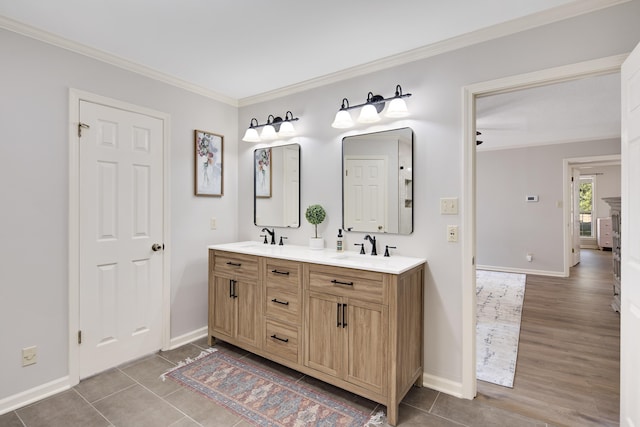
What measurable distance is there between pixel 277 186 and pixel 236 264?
0.88m

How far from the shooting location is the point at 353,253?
2.66m

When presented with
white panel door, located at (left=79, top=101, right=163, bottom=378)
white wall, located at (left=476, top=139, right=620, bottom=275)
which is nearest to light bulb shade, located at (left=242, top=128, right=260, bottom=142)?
white panel door, located at (left=79, top=101, right=163, bottom=378)

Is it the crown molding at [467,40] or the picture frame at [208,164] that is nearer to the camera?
the crown molding at [467,40]

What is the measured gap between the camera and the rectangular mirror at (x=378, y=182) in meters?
2.46

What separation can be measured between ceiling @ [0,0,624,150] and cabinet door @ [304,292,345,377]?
5.73 feet

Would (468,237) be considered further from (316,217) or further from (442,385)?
(316,217)

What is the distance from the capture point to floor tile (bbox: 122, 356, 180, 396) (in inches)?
89.2

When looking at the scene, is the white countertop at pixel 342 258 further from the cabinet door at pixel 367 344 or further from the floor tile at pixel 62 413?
the floor tile at pixel 62 413

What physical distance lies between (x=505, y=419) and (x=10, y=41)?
3.79 m

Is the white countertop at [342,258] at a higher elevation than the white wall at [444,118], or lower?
lower

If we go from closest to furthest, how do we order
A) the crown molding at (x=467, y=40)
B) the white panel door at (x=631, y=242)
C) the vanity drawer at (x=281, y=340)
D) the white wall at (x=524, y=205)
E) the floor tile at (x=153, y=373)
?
the white panel door at (x=631, y=242), the crown molding at (x=467, y=40), the floor tile at (x=153, y=373), the vanity drawer at (x=281, y=340), the white wall at (x=524, y=205)

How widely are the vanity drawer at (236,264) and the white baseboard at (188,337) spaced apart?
0.70 meters

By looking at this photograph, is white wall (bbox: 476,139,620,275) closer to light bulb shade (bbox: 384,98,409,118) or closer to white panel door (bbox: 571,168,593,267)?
white panel door (bbox: 571,168,593,267)

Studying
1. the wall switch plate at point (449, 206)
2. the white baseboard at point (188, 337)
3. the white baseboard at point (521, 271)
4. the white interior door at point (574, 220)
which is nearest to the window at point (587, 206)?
the white interior door at point (574, 220)
